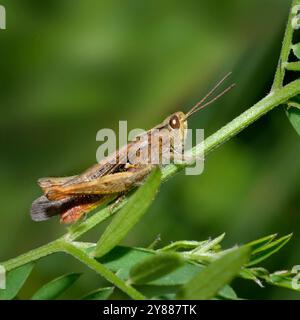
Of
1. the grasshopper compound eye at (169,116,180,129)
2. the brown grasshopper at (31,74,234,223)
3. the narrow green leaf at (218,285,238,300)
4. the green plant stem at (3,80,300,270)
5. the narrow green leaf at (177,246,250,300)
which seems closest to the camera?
the narrow green leaf at (177,246,250,300)

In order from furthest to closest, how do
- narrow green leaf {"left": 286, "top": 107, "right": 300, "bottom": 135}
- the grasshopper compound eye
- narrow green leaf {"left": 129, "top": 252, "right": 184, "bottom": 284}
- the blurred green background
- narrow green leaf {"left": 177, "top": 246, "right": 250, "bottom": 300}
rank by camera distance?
the blurred green background < the grasshopper compound eye < narrow green leaf {"left": 286, "top": 107, "right": 300, "bottom": 135} < narrow green leaf {"left": 129, "top": 252, "right": 184, "bottom": 284} < narrow green leaf {"left": 177, "top": 246, "right": 250, "bottom": 300}

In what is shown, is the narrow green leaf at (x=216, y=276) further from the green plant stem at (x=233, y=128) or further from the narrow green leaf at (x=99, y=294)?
the green plant stem at (x=233, y=128)

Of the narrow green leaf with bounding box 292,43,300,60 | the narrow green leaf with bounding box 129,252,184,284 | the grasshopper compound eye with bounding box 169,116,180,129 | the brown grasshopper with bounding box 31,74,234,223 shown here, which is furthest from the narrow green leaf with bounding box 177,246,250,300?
the grasshopper compound eye with bounding box 169,116,180,129

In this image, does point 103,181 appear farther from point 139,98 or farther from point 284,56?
point 139,98

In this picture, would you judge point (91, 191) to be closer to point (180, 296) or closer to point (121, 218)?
point (121, 218)

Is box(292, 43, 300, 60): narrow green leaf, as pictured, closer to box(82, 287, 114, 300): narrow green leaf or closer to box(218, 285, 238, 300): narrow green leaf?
box(218, 285, 238, 300): narrow green leaf

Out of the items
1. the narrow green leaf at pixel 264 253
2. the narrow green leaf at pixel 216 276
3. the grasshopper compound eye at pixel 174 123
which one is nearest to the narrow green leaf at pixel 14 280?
the narrow green leaf at pixel 216 276

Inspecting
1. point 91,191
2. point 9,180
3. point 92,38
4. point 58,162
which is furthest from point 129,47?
point 91,191
